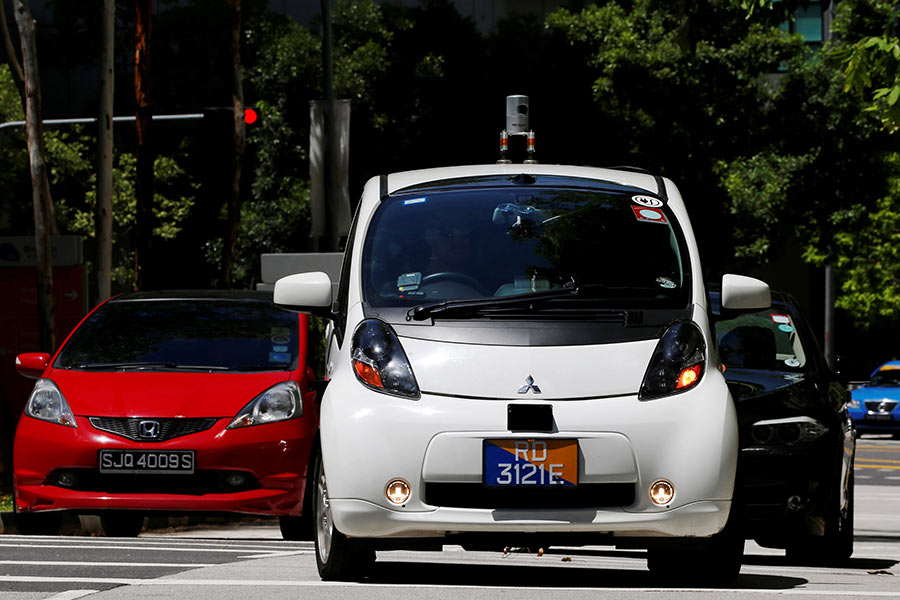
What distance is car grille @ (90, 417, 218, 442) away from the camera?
955 cm

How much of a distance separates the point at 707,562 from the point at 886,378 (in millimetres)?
28753

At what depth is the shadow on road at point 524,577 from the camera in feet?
22.6

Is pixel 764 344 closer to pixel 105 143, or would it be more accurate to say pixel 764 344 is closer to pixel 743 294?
pixel 743 294

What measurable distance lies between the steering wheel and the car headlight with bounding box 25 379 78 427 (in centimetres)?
346

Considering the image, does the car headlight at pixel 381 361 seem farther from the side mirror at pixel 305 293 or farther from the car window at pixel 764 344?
the car window at pixel 764 344

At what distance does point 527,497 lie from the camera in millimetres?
6348

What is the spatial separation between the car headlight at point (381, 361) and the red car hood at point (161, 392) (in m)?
3.18

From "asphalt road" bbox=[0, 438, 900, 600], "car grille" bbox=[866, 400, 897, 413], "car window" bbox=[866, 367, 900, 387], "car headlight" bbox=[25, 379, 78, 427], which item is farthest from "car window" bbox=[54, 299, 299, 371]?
"car window" bbox=[866, 367, 900, 387]

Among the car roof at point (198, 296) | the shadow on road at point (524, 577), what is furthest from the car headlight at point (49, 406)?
the shadow on road at point (524, 577)

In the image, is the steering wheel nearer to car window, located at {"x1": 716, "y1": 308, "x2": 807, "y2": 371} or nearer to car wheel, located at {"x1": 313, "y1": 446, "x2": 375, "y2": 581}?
car wheel, located at {"x1": 313, "y1": 446, "x2": 375, "y2": 581}

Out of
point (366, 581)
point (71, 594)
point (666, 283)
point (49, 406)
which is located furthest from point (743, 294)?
point (49, 406)

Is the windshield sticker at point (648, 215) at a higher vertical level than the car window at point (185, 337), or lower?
higher

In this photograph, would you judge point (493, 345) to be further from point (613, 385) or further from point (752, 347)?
point (752, 347)

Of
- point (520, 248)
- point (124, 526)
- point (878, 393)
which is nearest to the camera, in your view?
point (520, 248)
